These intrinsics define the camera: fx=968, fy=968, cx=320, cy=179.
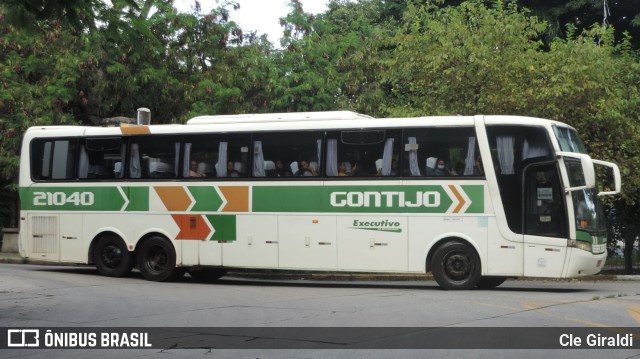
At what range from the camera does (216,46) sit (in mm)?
32344

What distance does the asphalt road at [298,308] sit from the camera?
997 centimetres

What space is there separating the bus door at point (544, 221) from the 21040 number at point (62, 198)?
9.54 m

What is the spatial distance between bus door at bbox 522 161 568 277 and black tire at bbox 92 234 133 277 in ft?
28.5

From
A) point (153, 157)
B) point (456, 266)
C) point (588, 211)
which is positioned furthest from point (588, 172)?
point (153, 157)

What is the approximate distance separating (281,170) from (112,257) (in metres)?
4.62

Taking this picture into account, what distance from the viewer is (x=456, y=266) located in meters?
18.3

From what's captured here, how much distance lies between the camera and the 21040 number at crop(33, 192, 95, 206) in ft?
70.3

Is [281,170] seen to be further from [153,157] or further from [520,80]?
[520,80]

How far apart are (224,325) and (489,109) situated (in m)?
14.2

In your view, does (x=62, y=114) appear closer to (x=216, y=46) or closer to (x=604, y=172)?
(x=216, y=46)

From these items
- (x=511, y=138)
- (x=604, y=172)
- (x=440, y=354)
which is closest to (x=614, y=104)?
(x=604, y=172)

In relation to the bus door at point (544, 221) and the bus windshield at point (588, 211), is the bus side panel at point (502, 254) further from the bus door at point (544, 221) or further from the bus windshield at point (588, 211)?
the bus windshield at point (588, 211)

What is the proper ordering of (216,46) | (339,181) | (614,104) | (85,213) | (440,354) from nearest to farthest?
1. (440,354)
2. (339,181)
3. (85,213)
4. (614,104)
5. (216,46)

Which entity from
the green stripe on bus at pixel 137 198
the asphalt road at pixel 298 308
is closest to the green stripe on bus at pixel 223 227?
the asphalt road at pixel 298 308
